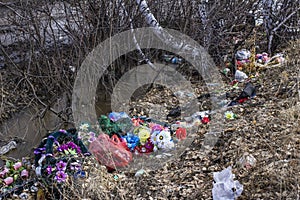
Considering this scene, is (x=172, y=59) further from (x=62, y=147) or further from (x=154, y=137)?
(x=62, y=147)

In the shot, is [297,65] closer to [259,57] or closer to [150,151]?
[259,57]

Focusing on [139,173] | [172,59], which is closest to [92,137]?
[139,173]

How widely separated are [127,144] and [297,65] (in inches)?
87.6

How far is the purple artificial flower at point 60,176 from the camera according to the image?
3.00 m

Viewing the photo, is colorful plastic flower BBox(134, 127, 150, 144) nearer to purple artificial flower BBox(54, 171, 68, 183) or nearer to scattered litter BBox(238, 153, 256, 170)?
purple artificial flower BBox(54, 171, 68, 183)

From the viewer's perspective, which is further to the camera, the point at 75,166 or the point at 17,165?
the point at 17,165

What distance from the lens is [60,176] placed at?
3.04 m

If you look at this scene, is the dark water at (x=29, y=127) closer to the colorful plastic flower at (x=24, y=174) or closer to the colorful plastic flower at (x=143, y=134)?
the colorful plastic flower at (x=24, y=174)

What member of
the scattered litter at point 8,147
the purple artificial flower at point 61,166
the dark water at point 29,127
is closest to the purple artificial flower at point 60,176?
the purple artificial flower at point 61,166

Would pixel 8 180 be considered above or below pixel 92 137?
below

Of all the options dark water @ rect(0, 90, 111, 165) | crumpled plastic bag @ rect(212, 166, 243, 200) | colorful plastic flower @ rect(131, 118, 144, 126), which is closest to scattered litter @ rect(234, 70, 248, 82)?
colorful plastic flower @ rect(131, 118, 144, 126)

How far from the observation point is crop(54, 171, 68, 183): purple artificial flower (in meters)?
3.00

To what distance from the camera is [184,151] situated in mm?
3539

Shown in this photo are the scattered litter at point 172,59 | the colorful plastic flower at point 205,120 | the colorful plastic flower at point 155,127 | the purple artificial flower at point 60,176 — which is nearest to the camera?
the purple artificial flower at point 60,176
